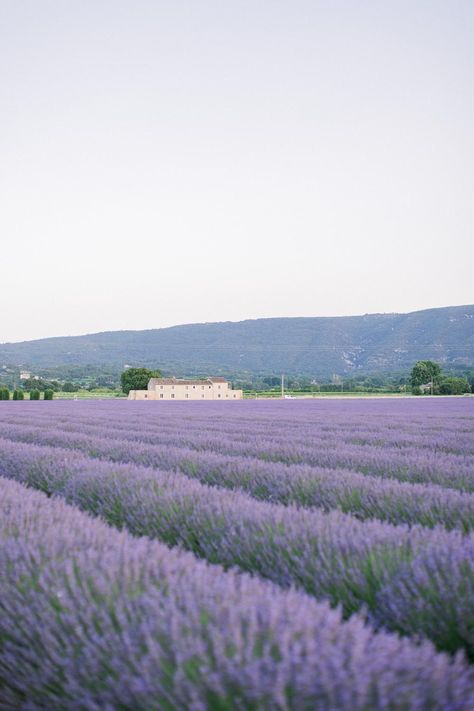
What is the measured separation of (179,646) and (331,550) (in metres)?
1.09

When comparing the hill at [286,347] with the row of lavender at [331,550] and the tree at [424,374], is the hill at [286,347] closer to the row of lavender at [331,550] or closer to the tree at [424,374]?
the tree at [424,374]

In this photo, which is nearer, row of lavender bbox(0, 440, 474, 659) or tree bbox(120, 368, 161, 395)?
row of lavender bbox(0, 440, 474, 659)

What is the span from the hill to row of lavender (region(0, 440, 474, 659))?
489ft

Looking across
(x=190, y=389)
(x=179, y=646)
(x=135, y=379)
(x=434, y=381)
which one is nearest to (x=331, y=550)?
(x=179, y=646)

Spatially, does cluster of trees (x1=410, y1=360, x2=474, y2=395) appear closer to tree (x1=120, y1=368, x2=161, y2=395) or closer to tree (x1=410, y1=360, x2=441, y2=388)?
tree (x1=410, y1=360, x2=441, y2=388)

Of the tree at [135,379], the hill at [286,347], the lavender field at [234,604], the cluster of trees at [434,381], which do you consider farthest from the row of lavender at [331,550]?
the hill at [286,347]

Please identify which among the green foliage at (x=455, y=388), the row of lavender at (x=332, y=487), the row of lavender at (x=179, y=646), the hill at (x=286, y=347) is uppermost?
the hill at (x=286, y=347)

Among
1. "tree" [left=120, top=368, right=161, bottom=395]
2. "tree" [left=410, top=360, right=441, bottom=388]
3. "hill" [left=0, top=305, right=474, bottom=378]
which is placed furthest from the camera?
"hill" [left=0, top=305, right=474, bottom=378]

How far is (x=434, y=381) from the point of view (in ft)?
320

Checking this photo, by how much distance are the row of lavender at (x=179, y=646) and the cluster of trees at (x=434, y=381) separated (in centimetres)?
8208

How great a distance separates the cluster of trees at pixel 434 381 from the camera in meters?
80.9

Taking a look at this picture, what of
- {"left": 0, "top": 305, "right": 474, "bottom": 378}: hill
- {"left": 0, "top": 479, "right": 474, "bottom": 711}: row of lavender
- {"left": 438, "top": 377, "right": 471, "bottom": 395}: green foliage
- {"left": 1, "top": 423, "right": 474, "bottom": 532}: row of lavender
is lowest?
{"left": 438, "top": 377, "right": 471, "bottom": 395}: green foliage

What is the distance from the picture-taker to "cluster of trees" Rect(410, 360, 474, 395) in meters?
80.9

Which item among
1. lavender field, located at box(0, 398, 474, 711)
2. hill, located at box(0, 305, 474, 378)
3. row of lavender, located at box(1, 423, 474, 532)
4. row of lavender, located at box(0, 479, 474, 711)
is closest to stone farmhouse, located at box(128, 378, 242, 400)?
hill, located at box(0, 305, 474, 378)
